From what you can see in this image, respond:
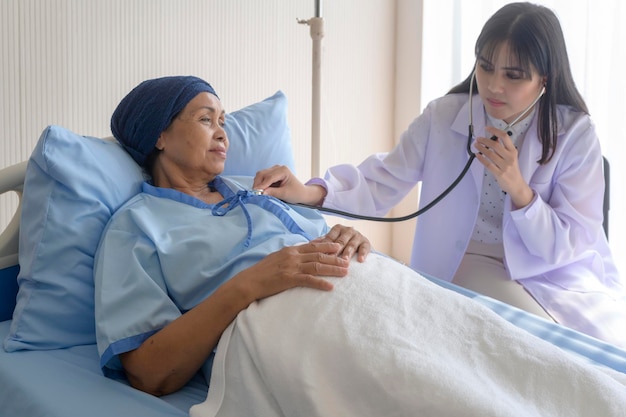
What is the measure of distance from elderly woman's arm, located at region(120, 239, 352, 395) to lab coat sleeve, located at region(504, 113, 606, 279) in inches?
29.2

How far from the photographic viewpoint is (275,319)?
4.04 ft

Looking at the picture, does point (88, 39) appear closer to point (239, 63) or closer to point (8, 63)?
point (8, 63)

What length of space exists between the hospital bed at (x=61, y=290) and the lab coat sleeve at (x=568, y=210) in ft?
0.87

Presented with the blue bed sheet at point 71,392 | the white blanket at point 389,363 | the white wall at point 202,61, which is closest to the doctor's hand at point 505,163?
the white blanket at point 389,363

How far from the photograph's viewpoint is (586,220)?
6.14ft

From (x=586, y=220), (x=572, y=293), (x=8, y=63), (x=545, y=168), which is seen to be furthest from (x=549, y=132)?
(x=8, y=63)

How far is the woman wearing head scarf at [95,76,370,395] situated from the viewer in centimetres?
128

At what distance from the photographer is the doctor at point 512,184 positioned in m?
1.80

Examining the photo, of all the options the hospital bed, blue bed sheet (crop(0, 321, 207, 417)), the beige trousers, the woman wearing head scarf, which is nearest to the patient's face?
the woman wearing head scarf

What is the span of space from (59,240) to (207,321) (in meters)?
0.43

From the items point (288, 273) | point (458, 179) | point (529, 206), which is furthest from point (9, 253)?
point (529, 206)

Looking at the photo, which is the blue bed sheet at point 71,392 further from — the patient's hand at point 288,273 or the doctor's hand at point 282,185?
the doctor's hand at point 282,185

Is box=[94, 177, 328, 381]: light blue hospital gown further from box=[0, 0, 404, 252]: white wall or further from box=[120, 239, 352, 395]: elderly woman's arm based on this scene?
box=[0, 0, 404, 252]: white wall

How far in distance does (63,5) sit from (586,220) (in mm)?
1771
